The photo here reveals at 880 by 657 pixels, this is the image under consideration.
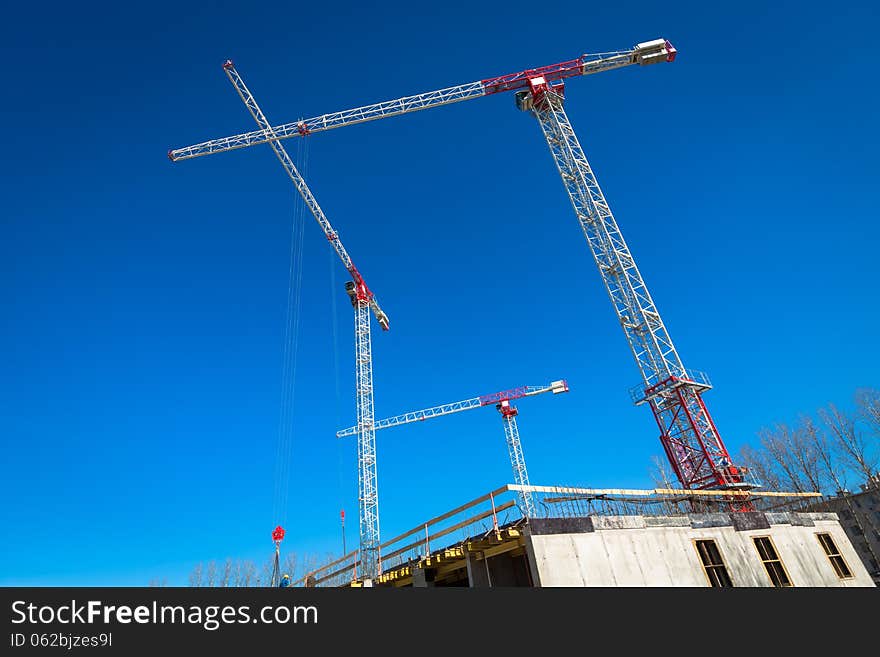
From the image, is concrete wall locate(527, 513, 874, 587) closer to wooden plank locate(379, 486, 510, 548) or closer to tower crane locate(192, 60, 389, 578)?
wooden plank locate(379, 486, 510, 548)

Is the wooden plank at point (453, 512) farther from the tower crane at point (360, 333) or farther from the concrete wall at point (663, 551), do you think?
the tower crane at point (360, 333)

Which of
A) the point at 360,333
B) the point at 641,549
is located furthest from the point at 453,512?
the point at 360,333

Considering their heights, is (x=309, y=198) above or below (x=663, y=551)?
above

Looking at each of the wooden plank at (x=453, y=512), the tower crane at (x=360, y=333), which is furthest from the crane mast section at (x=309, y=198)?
the wooden plank at (x=453, y=512)

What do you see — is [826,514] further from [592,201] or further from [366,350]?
[366,350]

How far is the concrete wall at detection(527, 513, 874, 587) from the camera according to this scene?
13227mm

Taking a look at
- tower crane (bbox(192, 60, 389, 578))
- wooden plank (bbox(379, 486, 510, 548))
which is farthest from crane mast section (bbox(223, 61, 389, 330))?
wooden plank (bbox(379, 486, 510, 548))

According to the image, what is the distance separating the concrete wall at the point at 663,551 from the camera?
13.2 metres

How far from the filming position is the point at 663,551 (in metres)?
14.4

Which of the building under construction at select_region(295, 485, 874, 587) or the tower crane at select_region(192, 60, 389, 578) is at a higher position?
the tower crane at select_region(192, 60, 389, 578)

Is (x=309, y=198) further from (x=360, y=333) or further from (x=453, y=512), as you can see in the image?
(x=453, y=512)

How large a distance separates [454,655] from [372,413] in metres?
59.8

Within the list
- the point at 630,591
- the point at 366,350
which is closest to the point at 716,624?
the point at 630,591

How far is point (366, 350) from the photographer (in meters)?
71.6
